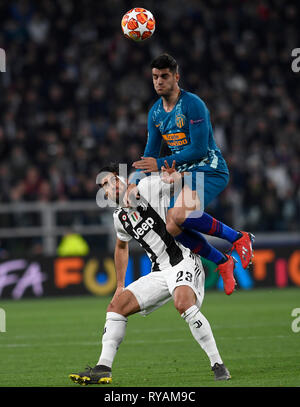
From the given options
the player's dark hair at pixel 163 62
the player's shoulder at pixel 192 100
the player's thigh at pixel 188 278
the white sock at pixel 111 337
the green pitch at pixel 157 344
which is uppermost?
the player's dark hair at pixel 163 62

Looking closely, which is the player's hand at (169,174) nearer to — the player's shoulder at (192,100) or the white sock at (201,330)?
the player's shoulder at (192,100)

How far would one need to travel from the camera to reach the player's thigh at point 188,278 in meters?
7.04

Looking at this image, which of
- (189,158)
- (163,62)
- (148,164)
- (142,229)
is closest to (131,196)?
(142,229)

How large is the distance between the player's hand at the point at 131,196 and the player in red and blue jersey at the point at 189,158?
338 mm

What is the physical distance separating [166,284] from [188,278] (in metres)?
0.22

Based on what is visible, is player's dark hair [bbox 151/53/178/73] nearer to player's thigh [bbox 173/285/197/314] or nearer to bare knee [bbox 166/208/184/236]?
bare knee [bbox 166/208/184/236]

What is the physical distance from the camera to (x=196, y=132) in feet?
24.7

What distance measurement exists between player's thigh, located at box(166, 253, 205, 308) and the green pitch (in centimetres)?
70

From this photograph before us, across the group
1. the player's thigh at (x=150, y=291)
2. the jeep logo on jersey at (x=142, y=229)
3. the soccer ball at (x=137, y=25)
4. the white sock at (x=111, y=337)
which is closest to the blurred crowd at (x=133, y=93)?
the soccer ball at (x=137, y=25)

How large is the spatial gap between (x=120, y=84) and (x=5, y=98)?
3148 mm

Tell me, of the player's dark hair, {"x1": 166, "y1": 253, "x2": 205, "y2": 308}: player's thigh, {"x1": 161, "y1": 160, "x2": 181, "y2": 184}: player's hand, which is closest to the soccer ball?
the player's dark hair

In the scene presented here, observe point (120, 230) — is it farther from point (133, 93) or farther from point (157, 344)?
point (133, 93)
